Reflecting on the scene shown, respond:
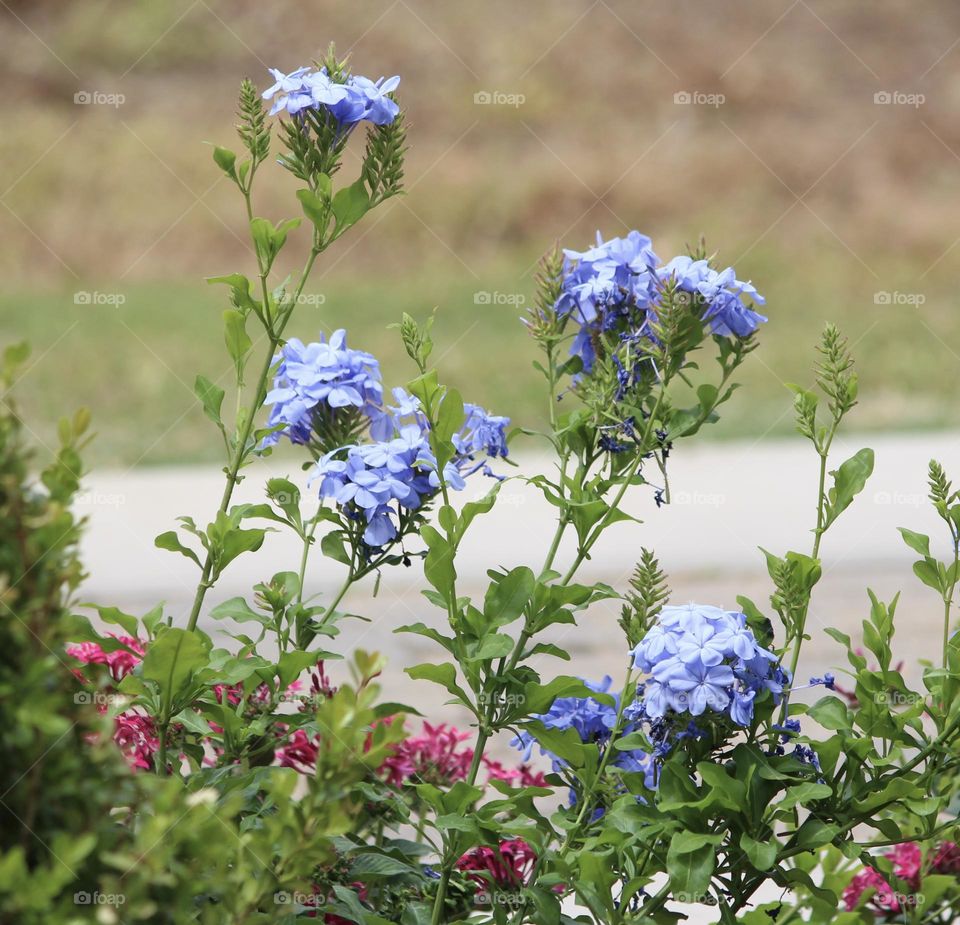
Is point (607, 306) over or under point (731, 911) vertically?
over

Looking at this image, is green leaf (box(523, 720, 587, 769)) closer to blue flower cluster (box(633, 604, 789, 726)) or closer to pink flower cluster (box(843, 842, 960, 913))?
blue flower cluster (box(633, 604, 789, 726))

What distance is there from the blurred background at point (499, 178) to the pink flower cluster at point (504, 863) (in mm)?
6097

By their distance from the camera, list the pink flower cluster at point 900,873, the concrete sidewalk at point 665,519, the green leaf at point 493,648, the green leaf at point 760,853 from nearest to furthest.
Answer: the green leaf at point 760,853, the green leaf at point 493,648, the pink flower cluster at point 900,873, the concrete sidewalk at point 665,519

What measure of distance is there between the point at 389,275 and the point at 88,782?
34.6ft

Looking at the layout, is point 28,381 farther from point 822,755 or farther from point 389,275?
point 822,755

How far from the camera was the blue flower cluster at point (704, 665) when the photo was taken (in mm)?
1649

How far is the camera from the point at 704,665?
1649mm

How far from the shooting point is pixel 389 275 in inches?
451

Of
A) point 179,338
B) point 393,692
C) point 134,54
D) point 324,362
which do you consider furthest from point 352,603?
point 134,54

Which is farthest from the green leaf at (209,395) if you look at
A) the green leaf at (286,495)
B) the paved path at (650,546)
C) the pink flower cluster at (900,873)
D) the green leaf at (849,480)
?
the paved path at (650,546)

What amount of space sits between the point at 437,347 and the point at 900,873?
7164mm

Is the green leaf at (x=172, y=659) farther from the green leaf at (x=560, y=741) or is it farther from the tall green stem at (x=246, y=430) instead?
the green leaf at (x=560, y=741)

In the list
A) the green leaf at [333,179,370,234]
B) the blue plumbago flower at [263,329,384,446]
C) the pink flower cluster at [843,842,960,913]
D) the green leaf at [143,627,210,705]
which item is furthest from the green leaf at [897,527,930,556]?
the green leaf at [143,627,210,705]

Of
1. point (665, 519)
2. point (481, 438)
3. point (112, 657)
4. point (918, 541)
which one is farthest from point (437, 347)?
point (918, 541)
